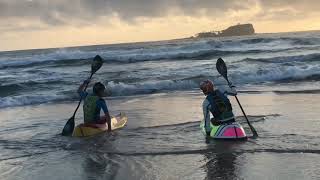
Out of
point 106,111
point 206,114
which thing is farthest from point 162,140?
point 106,111

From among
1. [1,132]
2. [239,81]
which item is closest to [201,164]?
[1,132]

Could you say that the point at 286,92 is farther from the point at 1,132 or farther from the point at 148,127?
the point at 1,132

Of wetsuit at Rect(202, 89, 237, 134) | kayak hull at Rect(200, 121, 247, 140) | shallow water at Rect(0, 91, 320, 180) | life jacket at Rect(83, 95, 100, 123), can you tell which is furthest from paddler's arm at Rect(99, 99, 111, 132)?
kayak hull at Rect(200, 121, 247, 140)

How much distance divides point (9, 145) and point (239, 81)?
14.6m

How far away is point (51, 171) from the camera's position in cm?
866

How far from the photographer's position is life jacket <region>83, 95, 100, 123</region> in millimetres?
11953

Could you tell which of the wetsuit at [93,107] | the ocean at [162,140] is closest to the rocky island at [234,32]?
the ocean at [162,140]

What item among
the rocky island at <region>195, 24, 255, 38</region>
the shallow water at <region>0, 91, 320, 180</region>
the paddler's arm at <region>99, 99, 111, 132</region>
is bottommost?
the shallow water at <region>0, 91, 320, 180</region>

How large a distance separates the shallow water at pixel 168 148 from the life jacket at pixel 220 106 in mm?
569

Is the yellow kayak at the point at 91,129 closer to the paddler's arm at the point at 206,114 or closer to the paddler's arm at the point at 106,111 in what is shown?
the paddler's arm at the point at 106,111

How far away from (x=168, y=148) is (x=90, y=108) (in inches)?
110

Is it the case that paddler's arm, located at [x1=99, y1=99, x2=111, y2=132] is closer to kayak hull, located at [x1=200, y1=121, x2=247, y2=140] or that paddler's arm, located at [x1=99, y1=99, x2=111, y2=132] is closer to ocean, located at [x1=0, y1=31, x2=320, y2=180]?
ocean, located at [x1=0, y1=31, x2=320, y2=180]

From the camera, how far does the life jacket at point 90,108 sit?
39.2ft

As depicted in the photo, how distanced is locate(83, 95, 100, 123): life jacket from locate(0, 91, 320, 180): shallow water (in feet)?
2.12
